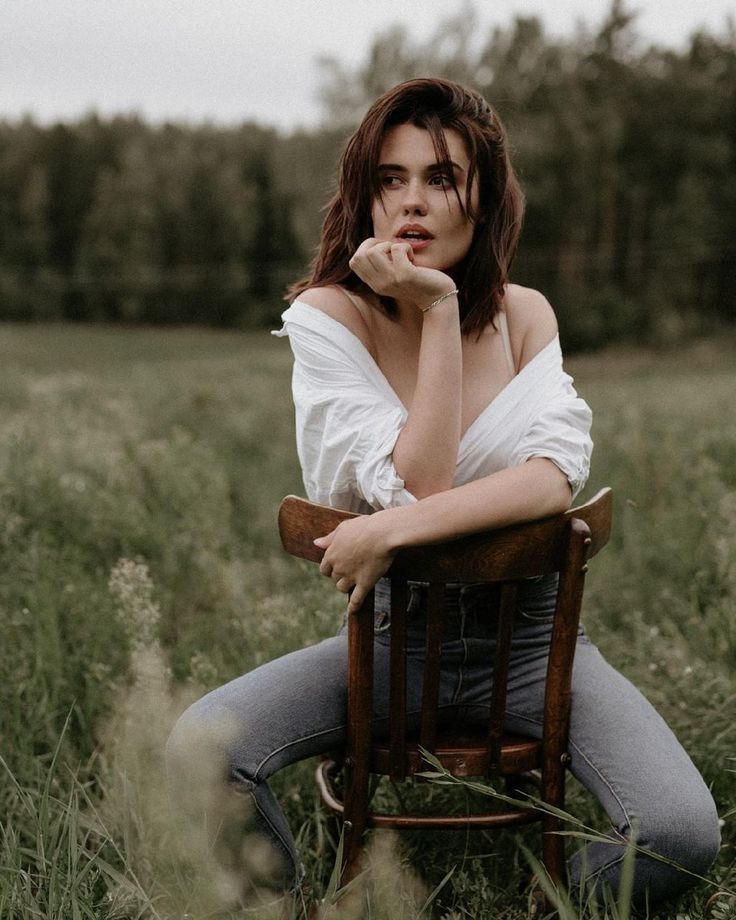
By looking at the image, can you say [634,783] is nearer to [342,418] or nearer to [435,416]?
Answer: [435,416]

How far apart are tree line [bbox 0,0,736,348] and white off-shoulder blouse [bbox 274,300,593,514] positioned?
23.3 metres

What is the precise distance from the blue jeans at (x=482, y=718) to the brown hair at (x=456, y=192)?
733mm

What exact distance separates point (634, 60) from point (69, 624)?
27.8m

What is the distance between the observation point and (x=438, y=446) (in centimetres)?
213

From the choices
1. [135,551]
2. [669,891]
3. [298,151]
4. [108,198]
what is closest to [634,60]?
[298,151]

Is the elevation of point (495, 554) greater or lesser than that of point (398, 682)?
greater

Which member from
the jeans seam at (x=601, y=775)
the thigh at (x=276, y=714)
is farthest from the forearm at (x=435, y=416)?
the jeans seam at (x=601, y=775)

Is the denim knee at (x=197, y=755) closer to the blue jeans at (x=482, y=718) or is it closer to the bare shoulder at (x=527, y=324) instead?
the blue jeans at (x=482, y=718)

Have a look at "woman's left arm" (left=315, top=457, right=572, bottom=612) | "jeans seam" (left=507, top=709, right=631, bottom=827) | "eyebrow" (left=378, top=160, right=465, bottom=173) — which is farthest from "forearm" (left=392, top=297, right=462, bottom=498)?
"jeans seam" (left=507, top=709, right=631, bottom=827)

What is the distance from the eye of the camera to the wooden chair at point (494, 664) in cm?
196

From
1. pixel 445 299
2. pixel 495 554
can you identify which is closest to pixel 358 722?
pixel 495 554

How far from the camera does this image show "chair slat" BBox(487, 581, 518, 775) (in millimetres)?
1994

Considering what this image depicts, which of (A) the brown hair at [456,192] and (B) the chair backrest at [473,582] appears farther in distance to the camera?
(A) the brown hair at [456,192]

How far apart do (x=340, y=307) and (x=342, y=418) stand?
31 centimetres
